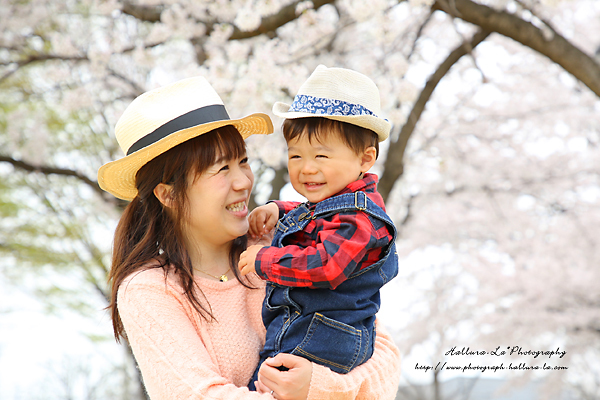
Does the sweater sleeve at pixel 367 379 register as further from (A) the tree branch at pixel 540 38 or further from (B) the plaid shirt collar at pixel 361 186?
(A) the tree branch at pixel 540 38

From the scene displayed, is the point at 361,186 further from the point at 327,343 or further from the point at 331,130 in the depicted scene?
the point at 327,343

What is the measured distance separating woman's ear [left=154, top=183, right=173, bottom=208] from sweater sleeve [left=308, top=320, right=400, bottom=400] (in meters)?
0.73

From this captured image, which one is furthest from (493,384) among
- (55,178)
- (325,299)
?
(325,299)

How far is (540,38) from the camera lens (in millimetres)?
3332

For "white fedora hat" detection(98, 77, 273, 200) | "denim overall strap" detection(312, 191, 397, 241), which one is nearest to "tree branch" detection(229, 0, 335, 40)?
"white fedora hat" detection(98, 77, 273, 200)

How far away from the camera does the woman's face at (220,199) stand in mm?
1703

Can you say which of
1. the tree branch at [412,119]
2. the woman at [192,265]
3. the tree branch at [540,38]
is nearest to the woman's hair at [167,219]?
the woman at [192,265]

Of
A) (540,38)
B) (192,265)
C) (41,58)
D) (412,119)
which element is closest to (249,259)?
(192,265)

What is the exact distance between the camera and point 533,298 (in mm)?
7117

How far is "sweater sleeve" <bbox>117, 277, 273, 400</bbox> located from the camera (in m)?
1.41

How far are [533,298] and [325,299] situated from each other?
6.48 meters

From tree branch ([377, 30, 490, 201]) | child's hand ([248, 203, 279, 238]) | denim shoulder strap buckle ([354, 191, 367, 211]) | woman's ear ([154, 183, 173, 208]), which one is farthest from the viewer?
tree branch ([377, 30, 490, 201])

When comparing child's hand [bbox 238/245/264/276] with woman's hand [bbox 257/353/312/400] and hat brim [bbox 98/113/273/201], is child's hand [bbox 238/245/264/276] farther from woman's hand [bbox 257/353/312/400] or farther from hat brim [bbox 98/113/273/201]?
hat brim [bbox 98/113/273/201]

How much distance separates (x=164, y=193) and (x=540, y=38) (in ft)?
9.00
